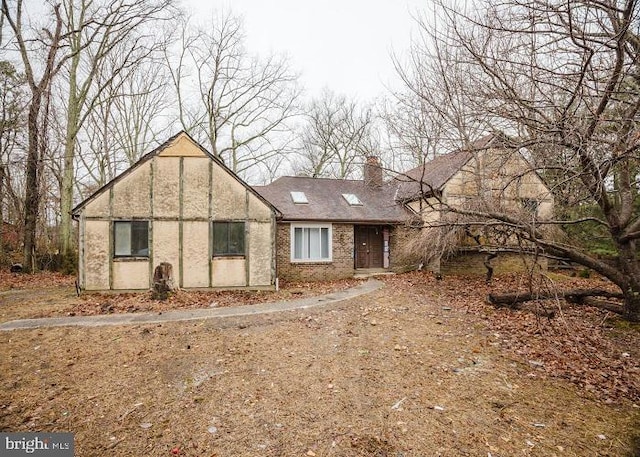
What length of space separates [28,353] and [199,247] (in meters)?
6.06

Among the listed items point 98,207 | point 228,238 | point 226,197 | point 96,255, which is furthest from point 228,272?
point 98,207

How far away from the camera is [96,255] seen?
10914mm

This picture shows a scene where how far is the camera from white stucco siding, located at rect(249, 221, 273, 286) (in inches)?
476

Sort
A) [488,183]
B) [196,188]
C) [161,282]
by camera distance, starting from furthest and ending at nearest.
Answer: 1. [196,188]
2. [161,282]
3. [488,183]

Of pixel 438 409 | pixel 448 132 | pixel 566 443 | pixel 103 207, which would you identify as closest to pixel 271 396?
pixel 438 409

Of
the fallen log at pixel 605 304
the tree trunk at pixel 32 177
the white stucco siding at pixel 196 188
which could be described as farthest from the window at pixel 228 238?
the tree trunk at pixel 32 177

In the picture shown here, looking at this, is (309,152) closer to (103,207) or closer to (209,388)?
(103,207)

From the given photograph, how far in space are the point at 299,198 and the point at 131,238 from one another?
7.44 metres

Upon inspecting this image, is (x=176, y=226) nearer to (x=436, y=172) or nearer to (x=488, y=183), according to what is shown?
(x=488, y=183)

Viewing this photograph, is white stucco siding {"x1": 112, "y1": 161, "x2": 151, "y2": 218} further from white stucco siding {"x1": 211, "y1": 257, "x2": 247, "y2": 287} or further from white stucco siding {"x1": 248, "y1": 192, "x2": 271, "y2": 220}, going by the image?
white stucco siding {"x1": 248, "y1": 192, "x2": 271, "y2": 220}

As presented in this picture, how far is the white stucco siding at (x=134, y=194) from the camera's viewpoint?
1115cm

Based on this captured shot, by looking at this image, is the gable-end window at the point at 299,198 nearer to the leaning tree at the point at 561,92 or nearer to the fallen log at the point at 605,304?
the leaning tree at the point at 561,92

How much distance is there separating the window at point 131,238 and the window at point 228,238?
7.67ft

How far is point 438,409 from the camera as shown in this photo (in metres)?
4.11
